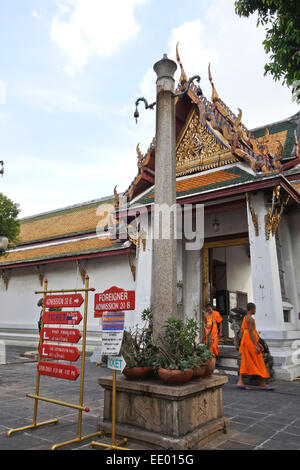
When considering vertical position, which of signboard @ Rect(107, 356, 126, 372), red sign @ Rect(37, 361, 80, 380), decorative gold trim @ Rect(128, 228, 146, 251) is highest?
decorative gold trim @ Rect(128, 228, 146, 251)

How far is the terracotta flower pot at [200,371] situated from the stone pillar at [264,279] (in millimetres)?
4134

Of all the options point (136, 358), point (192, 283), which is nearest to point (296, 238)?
point (192, 283)

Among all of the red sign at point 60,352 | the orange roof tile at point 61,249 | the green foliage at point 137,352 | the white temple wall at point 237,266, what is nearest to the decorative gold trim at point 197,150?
the white temple wall at point 237,266

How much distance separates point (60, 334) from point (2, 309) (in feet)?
45.7

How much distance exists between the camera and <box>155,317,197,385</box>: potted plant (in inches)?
134

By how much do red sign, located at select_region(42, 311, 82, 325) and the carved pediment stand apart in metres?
6.73

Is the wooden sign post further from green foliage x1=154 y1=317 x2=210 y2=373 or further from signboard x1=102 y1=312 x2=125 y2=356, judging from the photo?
green foliage x1=154 y1=317 x2=210 y2=373

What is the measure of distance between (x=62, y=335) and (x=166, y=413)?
139cm

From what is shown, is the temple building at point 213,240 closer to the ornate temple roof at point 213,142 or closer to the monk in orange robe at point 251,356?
the ornate temple roof at point 213,142

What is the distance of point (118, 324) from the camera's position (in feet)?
11.7

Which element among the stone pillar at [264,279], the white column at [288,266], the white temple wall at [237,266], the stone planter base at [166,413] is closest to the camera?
the stone planter base at [166,413]

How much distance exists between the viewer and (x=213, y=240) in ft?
34.9

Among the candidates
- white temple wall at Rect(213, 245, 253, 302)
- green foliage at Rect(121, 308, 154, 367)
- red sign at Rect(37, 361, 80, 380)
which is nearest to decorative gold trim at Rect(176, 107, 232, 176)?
white temple wall at Rect(213, 245, 253, 302)

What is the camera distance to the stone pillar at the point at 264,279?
7.54 metres
